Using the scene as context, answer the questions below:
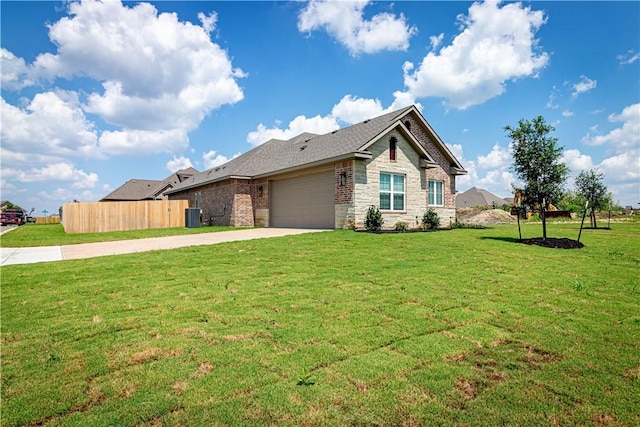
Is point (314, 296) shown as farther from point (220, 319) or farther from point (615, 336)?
point (615, 336)

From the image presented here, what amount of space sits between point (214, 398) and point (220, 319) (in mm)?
1954

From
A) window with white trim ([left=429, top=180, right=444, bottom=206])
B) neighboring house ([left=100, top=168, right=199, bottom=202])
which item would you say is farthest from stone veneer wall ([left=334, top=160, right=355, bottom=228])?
neighboring house ([left=100, top=168, right=199, bottom=202])

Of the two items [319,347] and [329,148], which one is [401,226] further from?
[319,347]

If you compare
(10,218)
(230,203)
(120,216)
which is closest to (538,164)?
(230,203)

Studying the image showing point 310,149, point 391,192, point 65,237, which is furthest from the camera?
point 310,149

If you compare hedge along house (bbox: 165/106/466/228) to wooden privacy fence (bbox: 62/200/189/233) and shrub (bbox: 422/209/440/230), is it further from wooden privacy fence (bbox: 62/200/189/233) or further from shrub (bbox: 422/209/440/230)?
wooden privacy fence (bbox: 62/200/189/233)

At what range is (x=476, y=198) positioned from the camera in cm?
6575

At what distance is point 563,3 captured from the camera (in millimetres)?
13898

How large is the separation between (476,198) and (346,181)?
184 ft

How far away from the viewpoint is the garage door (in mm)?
18266

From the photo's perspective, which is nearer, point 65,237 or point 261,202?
point 65,237

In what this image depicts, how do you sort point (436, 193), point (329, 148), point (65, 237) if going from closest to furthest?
point (65, 237) < point (329, 148) < point (436, 193)

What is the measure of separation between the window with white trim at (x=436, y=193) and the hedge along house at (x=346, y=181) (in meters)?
0.06

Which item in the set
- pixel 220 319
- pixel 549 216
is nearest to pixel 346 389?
pixel 220 319
